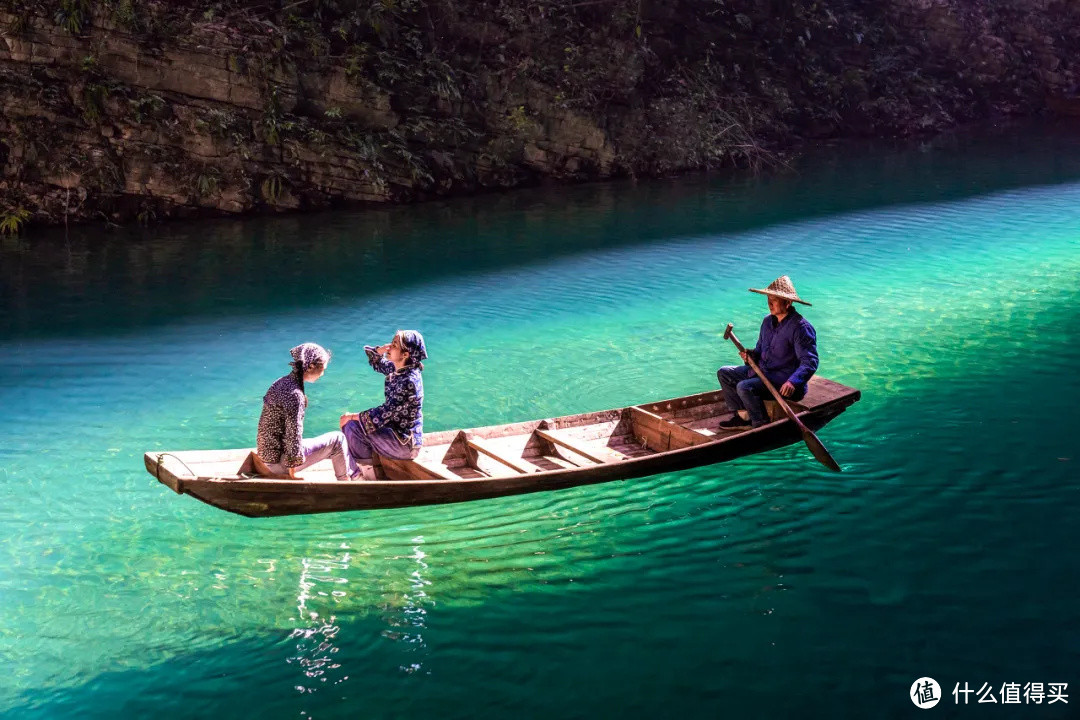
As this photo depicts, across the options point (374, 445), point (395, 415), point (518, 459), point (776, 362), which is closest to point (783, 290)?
point (776, 362)

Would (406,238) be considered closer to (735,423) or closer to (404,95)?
(404,95)

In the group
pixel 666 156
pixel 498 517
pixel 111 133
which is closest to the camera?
pixel 498 517

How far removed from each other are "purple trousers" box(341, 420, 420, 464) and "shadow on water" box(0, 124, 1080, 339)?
571cm

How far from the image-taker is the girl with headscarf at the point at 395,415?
7.12 meters

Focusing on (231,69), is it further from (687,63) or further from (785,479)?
(785,479)

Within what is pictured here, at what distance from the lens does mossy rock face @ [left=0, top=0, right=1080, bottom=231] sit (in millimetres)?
17359

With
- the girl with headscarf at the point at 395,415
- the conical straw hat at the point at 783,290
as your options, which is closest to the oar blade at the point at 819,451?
the conical straw hat at the point at 783,290

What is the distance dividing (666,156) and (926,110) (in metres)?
10.4

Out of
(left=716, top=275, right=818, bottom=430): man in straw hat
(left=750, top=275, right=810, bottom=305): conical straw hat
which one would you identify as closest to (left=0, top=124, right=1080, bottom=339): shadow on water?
(left=716, top=275, right=818, bottom=430): man in straw hat

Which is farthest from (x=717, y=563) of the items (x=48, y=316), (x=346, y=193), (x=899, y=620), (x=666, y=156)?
(x=666, y=156)

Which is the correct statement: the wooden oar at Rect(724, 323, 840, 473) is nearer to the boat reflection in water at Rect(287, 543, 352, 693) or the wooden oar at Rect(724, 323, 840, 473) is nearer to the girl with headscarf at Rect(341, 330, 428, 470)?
the girl with headscarf at Rect(341, 330, 428, 470)

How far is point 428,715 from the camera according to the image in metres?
5.07

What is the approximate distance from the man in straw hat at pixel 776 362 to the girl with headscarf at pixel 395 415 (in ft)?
9.10

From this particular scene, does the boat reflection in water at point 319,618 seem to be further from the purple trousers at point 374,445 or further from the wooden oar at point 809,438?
the wooden oar at point 809,438
